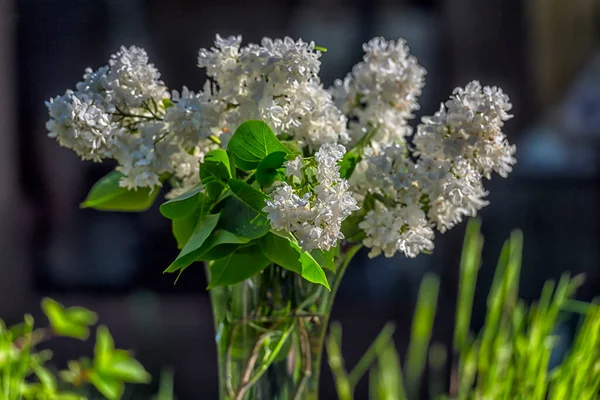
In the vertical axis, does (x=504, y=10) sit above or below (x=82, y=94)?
above

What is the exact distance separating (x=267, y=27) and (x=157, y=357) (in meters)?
0.86

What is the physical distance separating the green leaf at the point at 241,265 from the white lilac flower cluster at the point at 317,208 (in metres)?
0.07

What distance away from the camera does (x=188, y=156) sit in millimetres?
530

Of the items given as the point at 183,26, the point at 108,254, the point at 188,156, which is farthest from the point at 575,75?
the point at 188,156

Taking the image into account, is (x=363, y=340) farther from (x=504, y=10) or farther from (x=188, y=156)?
(x=188, y=156)

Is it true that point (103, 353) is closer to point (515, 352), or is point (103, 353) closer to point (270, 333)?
point (270, 333)

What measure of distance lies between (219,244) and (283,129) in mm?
83

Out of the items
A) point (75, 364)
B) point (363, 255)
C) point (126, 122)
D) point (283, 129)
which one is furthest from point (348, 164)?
point (363, 255)

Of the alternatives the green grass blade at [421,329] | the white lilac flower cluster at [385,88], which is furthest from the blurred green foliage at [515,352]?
the white lilac flower cluster at [385,88]

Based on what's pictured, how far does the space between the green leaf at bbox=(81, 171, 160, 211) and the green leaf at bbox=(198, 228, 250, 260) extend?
0.11 meters

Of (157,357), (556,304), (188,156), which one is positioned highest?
(188,156)

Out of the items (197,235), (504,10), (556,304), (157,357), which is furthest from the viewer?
(504,10)

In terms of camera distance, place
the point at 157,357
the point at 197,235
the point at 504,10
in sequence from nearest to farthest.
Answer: the point at 197,235 < the point at 157,357 < the point at 504,10

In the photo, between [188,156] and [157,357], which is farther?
[157,357]
